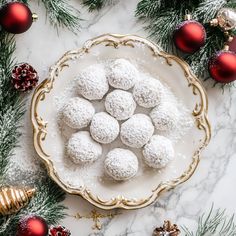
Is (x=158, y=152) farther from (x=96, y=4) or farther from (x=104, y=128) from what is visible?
(x=96, y=4)

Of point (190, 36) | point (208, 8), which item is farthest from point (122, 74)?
point (208, 8)

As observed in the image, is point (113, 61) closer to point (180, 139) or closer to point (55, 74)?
point (55, 74)

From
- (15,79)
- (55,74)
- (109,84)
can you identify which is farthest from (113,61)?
(15,79)

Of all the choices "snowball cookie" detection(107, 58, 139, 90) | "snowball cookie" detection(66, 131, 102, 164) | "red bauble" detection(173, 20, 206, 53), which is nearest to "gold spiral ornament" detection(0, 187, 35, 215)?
"snowball cookie" detection(66, 131, 102, 164)

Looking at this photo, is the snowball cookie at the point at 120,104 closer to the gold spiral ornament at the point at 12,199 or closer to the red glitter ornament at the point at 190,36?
the red glitter ornament at the point at 190,36

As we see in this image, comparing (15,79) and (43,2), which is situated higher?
(43,2)

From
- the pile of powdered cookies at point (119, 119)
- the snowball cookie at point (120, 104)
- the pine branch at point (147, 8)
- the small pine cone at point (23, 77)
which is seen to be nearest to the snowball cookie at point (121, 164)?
the pile of powdered cookies at point (119, 119)
